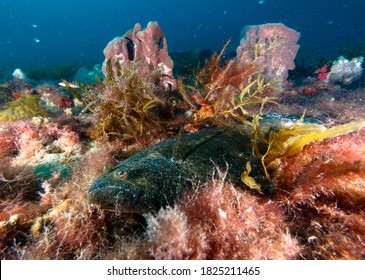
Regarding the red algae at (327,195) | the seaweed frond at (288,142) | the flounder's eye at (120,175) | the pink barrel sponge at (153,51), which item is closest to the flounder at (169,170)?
the flounder's eye at (120,175)

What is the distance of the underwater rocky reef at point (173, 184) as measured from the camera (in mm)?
2100

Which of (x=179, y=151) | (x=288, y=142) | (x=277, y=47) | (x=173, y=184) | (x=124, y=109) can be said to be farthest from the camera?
(x=277, y=47)

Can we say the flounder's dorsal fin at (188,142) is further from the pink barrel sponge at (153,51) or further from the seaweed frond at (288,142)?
the pink barrel sponge at (153,51)

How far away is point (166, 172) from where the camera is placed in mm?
2873

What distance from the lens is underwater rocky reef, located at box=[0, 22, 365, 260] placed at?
2100mm

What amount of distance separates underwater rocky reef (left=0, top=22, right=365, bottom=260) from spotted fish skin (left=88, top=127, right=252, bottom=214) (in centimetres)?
2

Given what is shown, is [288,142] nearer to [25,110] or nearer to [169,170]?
[169,170]

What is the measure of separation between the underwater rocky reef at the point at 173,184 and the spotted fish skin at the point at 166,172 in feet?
0.05

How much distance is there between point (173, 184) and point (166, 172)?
0.20 meters

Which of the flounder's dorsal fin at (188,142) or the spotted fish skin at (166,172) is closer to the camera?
the spotted fish skin at (166,172)

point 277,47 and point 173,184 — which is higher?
point 277,47

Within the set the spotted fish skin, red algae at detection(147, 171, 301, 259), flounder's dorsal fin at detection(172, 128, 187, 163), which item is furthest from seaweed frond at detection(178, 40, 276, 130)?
red algae at detection(147, 171, 301, 259)

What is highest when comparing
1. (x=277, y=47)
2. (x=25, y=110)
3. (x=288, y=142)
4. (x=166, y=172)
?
(x=277, y=47)

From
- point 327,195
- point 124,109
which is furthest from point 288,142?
point 124,109
